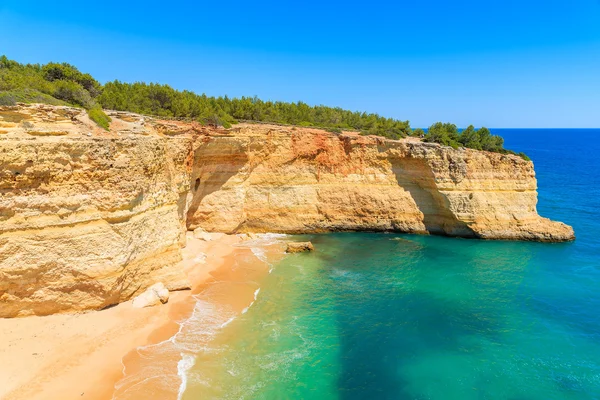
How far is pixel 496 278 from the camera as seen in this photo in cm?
2238

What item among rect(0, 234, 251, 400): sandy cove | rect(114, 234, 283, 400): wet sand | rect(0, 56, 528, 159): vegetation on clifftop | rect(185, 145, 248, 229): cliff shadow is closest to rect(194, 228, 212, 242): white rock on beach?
rect(185, 145, 248, 229): cliff shadow

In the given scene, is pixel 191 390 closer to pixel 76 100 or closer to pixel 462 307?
pixel 462 307

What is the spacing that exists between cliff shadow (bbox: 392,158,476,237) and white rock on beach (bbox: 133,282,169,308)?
21856mm

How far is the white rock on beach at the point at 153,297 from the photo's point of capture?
16516 mm

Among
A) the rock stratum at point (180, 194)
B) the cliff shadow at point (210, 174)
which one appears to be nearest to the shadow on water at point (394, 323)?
the rock stratum at point (180, 194)

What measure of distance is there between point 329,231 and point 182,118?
16.2 m

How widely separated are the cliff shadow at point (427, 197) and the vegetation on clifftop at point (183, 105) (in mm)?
4247

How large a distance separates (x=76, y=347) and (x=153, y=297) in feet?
13.1

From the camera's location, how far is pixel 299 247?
85.2 ft

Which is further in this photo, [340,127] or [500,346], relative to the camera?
[340,127]

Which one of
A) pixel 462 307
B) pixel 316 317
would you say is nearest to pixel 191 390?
pixel 316 317

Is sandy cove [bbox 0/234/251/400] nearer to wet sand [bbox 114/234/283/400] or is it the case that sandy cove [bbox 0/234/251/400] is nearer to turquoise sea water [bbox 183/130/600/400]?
wet sand [bbox 114/234/283/400]

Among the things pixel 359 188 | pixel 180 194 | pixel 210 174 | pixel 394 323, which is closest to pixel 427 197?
pixel 359 188

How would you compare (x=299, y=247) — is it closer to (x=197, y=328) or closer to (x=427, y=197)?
(x=197, y=328)
